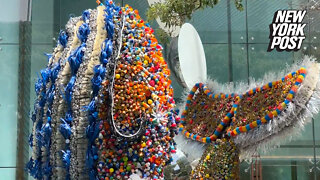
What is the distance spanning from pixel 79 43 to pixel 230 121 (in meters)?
1.00

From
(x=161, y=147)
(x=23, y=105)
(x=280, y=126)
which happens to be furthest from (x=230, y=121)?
(x=23, y=105)

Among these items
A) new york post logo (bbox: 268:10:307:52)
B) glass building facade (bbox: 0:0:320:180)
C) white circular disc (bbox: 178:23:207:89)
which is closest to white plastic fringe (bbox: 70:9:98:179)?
white circular disc (bbox: 178:23:207:89)

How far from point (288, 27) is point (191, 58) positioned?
245 centimetres

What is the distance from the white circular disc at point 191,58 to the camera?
9.32ft

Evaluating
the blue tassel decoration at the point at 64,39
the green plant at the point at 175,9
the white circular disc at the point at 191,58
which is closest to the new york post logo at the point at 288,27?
the green plant at the point at 175,9

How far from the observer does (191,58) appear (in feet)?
9.75

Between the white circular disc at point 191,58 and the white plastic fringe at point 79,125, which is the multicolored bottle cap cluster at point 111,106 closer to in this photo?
the white plastic fringe at point 79,125

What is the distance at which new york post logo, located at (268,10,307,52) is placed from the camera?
201 inches

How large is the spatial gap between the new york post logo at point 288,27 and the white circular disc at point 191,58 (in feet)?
7.47

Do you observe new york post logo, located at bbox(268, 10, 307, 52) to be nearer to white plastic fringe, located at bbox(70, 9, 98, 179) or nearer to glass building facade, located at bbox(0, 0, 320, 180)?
glass building facade, located at bbox(0, 0, 320, 180)

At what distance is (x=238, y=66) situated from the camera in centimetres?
536

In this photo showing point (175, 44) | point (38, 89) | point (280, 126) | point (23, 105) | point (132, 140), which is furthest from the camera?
point (23, 105)

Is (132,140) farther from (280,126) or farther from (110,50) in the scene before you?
(280,126)

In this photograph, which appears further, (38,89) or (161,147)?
(38,89)
